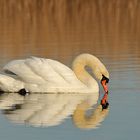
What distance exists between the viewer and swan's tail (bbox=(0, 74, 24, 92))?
43.3 feet

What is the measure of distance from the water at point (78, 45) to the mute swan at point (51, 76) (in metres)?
0.28

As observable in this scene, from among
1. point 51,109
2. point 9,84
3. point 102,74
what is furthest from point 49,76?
point 51,109

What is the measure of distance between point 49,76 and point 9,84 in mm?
632

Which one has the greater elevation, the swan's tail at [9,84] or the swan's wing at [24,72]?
the swan's wing at [24,72]

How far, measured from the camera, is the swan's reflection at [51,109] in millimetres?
10398

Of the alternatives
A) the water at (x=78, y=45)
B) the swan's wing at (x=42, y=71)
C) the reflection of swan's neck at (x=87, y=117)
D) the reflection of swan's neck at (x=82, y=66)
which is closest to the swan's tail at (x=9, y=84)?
the swan's wing at (x=42, y=71)

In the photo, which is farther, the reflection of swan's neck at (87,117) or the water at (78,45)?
the reflection of swan's neck at (87,117)

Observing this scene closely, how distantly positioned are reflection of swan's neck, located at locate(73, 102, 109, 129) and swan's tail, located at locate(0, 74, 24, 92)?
1.87m

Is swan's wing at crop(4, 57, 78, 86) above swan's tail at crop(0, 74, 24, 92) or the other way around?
above

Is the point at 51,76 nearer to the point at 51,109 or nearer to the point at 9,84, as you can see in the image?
the point at 9,84

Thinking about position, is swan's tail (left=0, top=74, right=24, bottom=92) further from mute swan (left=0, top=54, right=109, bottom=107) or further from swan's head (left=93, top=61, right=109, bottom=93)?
swan's head (left=93, top=61, right=109, bottom=93)

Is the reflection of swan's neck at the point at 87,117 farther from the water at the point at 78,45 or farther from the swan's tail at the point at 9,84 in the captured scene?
the swan's tail at the point at 9,84

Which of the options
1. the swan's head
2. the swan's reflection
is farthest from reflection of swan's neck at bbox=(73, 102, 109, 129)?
the swan's head

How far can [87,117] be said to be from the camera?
10.7 meters
